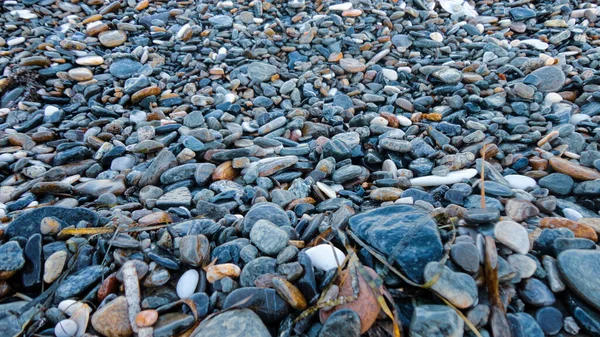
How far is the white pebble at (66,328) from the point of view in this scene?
1.23 m

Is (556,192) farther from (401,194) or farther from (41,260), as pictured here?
(41,260)

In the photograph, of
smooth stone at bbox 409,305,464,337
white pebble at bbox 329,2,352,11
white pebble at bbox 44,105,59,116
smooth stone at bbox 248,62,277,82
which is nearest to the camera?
smooth stone at bbox 409,305,464,337

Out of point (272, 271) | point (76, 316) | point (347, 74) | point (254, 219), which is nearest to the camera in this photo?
point (76, 316)

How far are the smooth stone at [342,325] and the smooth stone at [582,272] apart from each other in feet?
2.55

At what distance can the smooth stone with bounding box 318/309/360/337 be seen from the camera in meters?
1.15

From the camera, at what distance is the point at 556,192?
2074 millimetres

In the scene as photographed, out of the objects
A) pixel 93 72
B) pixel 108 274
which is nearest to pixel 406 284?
pixel 108 274

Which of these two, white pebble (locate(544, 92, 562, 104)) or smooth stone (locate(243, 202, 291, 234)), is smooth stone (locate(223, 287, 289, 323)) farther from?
white pebble (locate(544, 92, 562, 104))

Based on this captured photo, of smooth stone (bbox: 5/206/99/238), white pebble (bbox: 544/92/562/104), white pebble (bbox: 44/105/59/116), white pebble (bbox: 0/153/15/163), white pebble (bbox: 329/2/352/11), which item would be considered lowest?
white pebble (bbox: 0/153/15/163)

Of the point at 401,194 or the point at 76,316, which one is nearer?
the point at 76,316

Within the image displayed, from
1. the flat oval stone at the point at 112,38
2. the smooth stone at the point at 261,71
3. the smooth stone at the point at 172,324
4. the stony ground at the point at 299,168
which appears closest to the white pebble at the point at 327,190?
the stony ground at the point at 299,168

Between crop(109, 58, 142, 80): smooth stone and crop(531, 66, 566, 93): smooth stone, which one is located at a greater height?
crop(531, 66, 566, 93): smooth stone

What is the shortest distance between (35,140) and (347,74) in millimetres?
2639

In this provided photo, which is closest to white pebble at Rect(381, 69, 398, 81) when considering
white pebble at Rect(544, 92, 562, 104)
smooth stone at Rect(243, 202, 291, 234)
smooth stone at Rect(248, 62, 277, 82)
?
smooth stone at Rect(248, 62, 277, 82)
